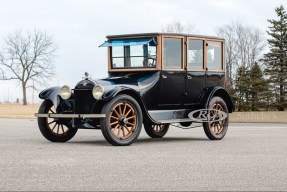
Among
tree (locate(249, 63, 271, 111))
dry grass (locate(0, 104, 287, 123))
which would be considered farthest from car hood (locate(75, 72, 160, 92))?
tree (locate(249, 63, 271, 111))

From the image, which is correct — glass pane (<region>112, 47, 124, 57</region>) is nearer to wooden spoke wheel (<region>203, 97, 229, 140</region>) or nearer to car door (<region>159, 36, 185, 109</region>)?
car door (<region>159, 36, 185, 109</region>)

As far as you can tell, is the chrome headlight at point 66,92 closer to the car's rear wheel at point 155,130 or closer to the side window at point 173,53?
the side window at point 173,53

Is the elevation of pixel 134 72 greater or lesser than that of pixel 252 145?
greater

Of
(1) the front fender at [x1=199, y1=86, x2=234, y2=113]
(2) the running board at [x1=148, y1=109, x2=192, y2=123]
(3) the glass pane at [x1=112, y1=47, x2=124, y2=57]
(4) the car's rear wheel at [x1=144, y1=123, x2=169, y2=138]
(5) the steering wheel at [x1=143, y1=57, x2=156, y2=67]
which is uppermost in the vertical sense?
(3) the glass pane at [x1=112, y1=47, x2=124, y2=57]

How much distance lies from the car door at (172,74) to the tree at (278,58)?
55606 millimetres

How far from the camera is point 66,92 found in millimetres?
12805

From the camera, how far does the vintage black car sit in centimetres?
1238

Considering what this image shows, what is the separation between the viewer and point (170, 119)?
13820 mm

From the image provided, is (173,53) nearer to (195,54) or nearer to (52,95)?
(195,54)

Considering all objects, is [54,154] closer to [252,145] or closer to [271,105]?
[252,145]

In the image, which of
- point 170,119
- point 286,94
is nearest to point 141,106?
point 170,119

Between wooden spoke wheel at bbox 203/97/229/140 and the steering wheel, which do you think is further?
wooden spoke wheel at bbox 203/97/229/140

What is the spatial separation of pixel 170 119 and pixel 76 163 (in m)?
4.90

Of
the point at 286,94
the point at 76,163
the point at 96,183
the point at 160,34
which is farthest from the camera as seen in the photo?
the point at 286,94
